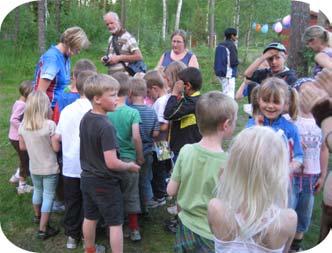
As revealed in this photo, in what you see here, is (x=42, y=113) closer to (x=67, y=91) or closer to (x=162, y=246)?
(x=67, y=91)

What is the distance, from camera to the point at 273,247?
1.62m

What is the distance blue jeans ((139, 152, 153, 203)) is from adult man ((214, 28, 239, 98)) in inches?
161

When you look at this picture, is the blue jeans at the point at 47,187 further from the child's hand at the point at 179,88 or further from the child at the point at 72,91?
the child's hand at the point at 179,88

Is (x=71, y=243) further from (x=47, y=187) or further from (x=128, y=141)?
(x=128, y=141)

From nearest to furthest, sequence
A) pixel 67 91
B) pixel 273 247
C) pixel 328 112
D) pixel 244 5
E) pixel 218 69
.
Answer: pixel 273 247
pixel 328 112
pixel 67 91
pixel 218 69
pixel 244 5

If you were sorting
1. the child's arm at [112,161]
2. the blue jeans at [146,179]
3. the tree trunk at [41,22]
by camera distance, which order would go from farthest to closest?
the tree trunk at [41,22] → the blue jeans at [146,179] → the child's arm at [112,161]

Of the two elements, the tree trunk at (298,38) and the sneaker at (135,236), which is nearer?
the sneaker at (135,236)

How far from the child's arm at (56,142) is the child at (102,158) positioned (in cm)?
48

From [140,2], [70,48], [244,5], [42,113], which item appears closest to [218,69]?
[244,5]

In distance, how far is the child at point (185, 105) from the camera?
311 centimetres

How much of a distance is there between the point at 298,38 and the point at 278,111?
96.0 inches

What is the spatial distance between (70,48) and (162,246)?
183 cm

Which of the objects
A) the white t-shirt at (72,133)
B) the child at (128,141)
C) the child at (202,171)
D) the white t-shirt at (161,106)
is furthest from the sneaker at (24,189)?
the child at (202,171)

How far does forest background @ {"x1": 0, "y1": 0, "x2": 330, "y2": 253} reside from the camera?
3.42 meters
